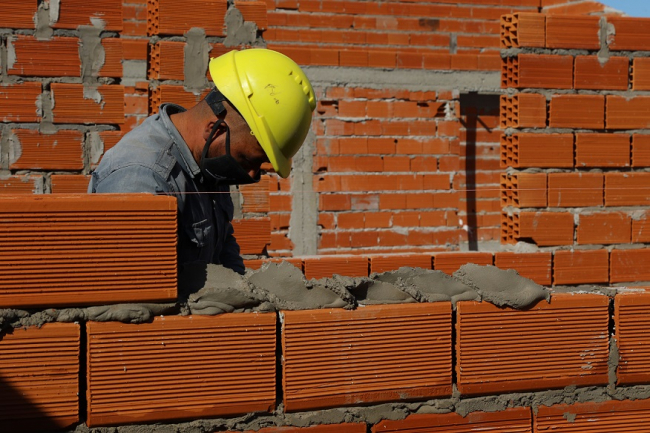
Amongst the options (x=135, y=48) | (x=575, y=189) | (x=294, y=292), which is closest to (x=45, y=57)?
(x=135, y=48)

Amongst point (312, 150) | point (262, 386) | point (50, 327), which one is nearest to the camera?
point (50, 327)

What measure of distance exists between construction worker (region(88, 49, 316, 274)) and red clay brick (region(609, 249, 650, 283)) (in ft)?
11.3

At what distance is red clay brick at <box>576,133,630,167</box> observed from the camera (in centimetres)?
554

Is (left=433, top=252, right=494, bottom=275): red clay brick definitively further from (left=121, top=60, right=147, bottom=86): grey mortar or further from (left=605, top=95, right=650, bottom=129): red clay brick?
(left=121, top=60, right=147, bottom=86): grey mortar

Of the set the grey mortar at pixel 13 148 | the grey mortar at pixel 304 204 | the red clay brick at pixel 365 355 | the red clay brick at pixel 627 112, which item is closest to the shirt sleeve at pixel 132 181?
the red clay brick at pixel 365 355

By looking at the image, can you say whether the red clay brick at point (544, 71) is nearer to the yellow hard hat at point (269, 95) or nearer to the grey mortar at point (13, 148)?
the yellow hard hat at point (269, 95)

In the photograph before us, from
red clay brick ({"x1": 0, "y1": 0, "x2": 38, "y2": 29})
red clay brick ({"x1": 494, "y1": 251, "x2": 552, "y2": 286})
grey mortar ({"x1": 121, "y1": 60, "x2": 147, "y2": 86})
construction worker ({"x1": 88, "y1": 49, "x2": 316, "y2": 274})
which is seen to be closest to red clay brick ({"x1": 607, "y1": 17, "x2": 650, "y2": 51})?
red clay brick ({"x1": 494, "y1": 251, "x2": 552, "y2": 286})

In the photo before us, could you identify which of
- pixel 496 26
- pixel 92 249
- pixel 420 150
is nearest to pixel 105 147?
pixel 92 249

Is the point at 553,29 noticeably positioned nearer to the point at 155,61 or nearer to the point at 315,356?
the point at 155,61

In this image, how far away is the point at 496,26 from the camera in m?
9.48

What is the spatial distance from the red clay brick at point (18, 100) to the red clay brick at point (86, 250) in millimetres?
2611

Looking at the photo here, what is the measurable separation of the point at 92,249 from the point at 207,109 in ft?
2.71

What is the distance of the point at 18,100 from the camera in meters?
4.78

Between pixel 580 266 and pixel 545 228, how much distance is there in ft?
1.29
